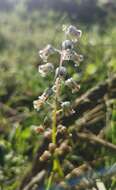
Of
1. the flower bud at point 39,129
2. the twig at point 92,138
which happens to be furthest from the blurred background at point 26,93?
the flower bud at point 39,129

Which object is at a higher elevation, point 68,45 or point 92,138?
point 92,138

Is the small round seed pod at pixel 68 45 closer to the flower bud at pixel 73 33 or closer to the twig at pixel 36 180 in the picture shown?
the flower bud at pixel 73 33

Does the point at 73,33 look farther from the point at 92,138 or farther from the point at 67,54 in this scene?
the point at 92,138

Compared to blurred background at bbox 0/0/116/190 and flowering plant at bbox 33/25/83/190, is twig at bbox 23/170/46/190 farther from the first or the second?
flowering plant at bbox 33/25/83/190

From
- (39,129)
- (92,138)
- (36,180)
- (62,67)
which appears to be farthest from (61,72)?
(92,138)

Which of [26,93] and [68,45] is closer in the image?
[68,45]

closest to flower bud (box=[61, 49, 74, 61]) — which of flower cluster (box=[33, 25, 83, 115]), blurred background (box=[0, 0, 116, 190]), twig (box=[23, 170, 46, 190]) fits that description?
flower cluster (box=[33, 25, 83, 115])

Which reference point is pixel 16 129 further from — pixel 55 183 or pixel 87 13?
pixel 87 13

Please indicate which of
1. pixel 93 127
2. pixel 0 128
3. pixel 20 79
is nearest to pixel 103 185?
pixel 93 127

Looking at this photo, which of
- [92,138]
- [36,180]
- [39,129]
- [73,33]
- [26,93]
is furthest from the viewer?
[26,93]

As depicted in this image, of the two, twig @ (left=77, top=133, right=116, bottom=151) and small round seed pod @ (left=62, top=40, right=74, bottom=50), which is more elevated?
twig @ (left=77, top=133, right=116, bottom=151)

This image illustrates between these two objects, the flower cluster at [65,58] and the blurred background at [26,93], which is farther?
the blurred background at [26,93]
